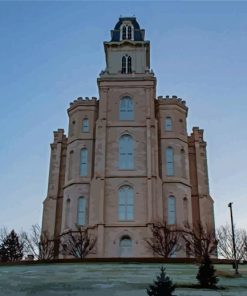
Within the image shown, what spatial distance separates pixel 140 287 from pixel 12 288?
15.2 feet

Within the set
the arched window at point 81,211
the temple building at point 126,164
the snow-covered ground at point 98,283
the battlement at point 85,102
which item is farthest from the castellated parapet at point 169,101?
the snow-covered ground at point 98,283

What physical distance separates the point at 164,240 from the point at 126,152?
951 cm

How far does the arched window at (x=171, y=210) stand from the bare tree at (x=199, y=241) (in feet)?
4.69

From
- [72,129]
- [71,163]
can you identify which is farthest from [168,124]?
[71,163]

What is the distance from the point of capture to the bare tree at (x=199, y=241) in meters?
34.7

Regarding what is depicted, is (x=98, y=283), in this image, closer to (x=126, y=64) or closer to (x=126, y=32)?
(x=126, y=64)

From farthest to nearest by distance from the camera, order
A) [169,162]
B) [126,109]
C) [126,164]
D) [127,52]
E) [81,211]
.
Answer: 1. [127,52]
2. [126,109]
3. [169,162]
4. [126,164]
5. [81,211]

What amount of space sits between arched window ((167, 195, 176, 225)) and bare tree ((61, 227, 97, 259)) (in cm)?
696

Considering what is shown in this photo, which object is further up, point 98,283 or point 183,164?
point 183,164

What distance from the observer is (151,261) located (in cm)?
2911

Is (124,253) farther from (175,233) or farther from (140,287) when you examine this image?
(140,287)

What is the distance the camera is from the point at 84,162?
43.2 meters

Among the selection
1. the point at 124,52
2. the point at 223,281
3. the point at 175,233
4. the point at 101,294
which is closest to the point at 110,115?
the point at 124,52

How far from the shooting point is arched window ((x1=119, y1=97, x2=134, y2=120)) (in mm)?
43969
